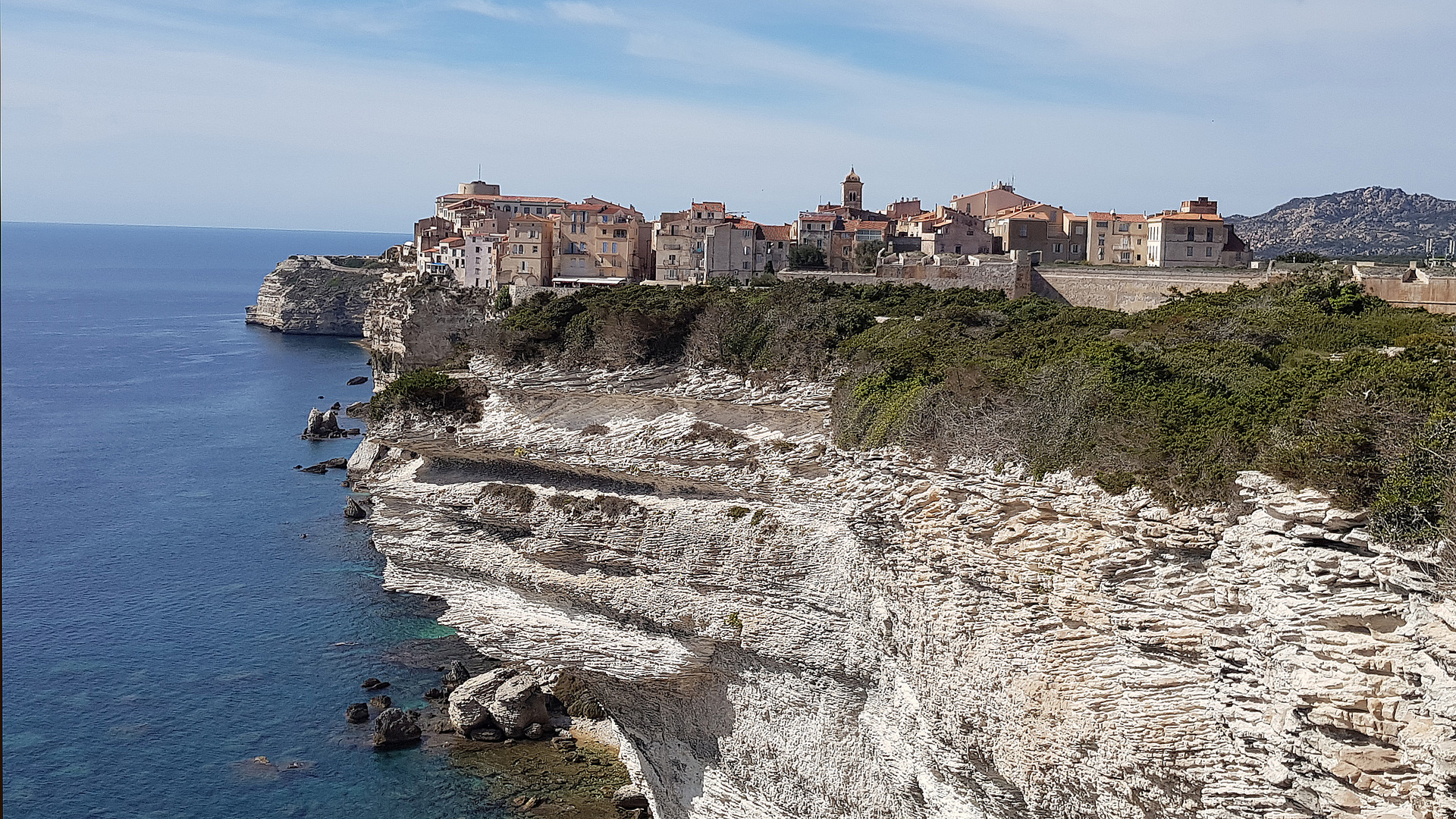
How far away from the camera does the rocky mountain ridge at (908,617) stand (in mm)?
12914

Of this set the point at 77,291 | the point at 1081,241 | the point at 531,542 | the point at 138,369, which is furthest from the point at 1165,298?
the point at 77,291

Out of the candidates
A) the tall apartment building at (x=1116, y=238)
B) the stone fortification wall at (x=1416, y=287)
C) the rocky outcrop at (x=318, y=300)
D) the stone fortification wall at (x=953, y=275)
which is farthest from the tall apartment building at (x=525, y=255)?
the rocky outcrop at (x=318, y=300)

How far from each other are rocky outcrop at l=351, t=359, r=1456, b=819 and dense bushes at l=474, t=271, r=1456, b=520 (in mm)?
636

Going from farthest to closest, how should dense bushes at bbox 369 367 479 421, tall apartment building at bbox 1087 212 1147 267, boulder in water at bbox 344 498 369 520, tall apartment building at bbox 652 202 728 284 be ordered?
tall apartment building at bbox 652 202 728 284 → tall apartment building at bbox 1087 212 1147 267 → boulder in water at bbox 344 498 369 520 → dense bushes at bbox 369 367 479 421

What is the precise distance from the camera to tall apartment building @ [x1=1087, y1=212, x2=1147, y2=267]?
44.4 meters

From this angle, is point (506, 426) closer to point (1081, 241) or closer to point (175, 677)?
point (175, 677)

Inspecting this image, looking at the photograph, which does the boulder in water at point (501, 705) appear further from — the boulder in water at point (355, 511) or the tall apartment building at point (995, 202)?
the tall apartment building at point (995, 202)

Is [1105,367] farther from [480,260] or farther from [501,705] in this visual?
[480,260]

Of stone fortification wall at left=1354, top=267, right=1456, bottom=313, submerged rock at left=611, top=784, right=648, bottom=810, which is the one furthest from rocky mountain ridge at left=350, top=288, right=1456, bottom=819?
stone fortification wall at left=1354, top=267, right=1456, bottom=313

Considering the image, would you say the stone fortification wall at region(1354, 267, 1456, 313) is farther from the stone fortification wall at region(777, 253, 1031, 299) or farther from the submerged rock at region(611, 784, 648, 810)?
the submerged rock at region(611, 784, 648, 810)

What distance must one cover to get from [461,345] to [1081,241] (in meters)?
24.5

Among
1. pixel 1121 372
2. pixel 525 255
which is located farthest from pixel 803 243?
pixel 1121 372

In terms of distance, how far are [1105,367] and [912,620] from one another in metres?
5.72

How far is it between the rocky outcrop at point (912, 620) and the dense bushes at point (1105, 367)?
2.09 feet
